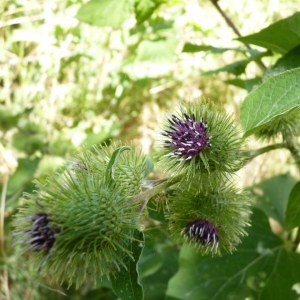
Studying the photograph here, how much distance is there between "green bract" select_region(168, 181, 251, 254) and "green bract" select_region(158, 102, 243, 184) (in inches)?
2.6

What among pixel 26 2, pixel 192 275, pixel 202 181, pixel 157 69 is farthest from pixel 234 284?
pixel 26 2

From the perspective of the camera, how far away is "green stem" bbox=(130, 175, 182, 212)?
995 millimetres

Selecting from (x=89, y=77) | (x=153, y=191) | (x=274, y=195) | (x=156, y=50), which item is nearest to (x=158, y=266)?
(x=274, y=195)

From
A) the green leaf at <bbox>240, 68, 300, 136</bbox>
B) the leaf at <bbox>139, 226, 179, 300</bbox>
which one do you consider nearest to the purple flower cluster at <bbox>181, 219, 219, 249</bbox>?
the green leaf at <bbox>240, 68, 300, 136</bbox>

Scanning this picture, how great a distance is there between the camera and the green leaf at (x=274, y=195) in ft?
6.92

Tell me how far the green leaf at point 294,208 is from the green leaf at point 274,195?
0.82m

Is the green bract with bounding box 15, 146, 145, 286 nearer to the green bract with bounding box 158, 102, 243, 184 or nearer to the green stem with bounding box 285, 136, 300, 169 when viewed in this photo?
the green bract with bounding box 158, 102, 243, 184

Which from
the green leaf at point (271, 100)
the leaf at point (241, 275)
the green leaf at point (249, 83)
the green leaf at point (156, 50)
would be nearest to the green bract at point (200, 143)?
the green leaf at point (271, 100)

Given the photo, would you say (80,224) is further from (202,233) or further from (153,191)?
(202,233)

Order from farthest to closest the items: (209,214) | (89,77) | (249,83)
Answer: (89,77)
(249,83)
(209,214)

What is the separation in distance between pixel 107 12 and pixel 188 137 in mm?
848

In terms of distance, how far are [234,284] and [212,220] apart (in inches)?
22.9

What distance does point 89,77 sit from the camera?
3008mm

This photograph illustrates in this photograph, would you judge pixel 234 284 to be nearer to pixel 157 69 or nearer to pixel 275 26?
pixel 275 26
